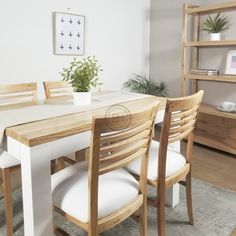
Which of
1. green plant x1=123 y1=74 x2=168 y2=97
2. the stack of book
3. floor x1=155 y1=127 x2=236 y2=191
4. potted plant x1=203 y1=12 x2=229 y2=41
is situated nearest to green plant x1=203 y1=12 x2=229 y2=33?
potted plant x1=203 y1=12 x2=229 y2=41

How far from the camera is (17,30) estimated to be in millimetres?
2951

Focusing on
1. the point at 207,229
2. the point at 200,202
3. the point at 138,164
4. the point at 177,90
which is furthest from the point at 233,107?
the point at 138,164

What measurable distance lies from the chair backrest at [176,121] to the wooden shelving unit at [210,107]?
164 centimetres

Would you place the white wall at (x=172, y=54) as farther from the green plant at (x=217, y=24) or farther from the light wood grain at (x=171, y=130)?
the light wood grain at (x=171, y=130)

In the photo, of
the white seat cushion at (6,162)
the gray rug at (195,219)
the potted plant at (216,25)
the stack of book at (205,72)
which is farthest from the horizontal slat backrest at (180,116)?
the potted plant at (216,25)

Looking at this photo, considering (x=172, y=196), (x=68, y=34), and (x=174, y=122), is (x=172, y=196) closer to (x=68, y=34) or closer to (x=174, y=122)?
(x=174, y=122)

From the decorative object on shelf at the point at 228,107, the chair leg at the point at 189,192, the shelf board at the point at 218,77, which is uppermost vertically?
the shelf board at the point at 218,77

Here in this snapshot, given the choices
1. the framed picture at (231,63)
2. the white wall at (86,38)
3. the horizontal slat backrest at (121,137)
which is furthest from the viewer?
the framed picture at (231,63)

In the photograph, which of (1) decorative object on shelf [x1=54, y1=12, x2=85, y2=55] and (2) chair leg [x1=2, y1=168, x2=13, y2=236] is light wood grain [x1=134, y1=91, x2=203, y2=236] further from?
(1) decorative object on shelf [x1=54, y1=12, x2=85, y2=55]

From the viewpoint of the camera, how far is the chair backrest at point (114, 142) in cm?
104

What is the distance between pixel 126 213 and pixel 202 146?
2.40 m

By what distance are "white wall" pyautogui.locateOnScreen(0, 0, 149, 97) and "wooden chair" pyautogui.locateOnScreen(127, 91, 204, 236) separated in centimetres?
204

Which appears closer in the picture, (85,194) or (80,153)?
(85,194)

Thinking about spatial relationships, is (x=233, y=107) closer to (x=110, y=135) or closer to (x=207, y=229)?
(x=207, y=229)
